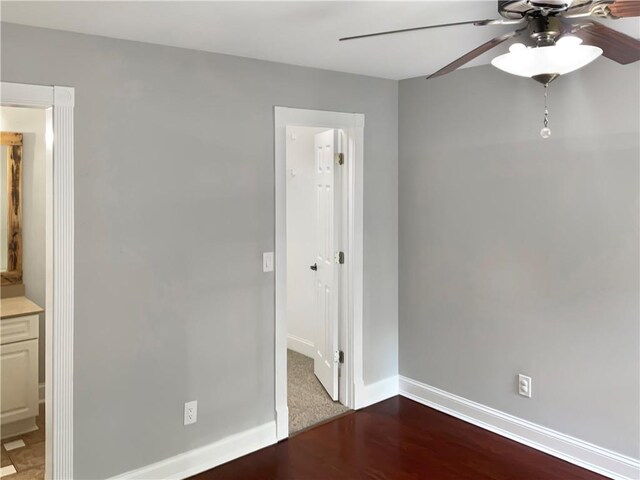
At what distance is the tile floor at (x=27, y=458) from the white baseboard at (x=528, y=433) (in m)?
2.52

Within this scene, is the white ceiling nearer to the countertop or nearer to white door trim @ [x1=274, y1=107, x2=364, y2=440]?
white door trim @ [x1=274, y1=107, x2=364, y2=440]

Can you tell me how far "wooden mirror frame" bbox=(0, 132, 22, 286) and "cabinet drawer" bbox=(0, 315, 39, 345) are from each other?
0.49 metres

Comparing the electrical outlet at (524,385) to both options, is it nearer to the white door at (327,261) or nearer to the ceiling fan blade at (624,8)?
the white door at (327,261)

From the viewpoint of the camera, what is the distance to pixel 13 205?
12.3 feet

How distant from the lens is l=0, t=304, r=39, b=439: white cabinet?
11.2 feet

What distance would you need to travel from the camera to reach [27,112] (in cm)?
383

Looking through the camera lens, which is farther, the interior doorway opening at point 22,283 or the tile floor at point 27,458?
the interior doorway opening at point 22,283

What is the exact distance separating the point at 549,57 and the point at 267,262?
6.61 feet

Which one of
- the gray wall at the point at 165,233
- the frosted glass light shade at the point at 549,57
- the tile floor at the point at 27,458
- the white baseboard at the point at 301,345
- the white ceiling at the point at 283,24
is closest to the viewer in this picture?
the frosted glass light shade at the point at 549,57

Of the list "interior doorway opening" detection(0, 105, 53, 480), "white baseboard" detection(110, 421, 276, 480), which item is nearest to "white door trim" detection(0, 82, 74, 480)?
"white baseboard" detection(110, 421, 276, 480)

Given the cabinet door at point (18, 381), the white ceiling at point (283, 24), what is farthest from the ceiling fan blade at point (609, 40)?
the cabinet door at point (18, 381)

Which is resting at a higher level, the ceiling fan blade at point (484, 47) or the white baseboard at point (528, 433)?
the ceiling fan blade at point (484, 47)

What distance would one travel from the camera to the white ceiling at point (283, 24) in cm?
222

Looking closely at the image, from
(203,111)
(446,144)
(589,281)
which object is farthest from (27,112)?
(589,281)
